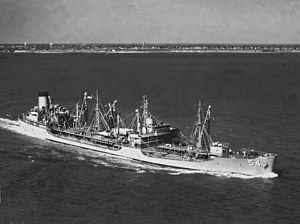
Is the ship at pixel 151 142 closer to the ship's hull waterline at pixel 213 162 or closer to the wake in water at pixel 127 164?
the ship's hull waterline at pixel 213 162

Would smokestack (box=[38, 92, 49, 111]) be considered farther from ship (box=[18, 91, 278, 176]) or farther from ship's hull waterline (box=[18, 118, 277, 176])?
ship's hull waterline (box=[18, 118, 277, 176])

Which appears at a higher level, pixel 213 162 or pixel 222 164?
pixel 213 162

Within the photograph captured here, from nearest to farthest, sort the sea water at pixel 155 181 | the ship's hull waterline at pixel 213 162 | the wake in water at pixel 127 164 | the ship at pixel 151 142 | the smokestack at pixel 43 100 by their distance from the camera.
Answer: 1. the sea water at pixel 155 181
2. the ship's hull waterline at pixel 213 162
3. the wake in water at pixel 127 164
4. the ship at pixel 151 142
5. the smokestack at pixel 43 100

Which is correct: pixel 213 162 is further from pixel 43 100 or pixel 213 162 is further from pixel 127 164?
pixel 43 100

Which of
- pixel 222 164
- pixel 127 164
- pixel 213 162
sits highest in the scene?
pixel 213 162

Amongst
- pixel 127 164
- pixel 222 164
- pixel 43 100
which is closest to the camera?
pixel 222 164

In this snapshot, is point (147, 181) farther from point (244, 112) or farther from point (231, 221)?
point (244, 112)

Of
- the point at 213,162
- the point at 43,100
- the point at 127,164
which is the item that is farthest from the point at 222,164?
the point at 43,100

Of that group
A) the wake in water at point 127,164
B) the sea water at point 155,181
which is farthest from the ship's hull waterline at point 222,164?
the sea water at point 155,181
